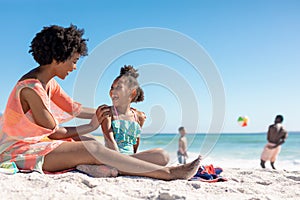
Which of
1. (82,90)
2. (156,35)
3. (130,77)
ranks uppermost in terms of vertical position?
(156,35)

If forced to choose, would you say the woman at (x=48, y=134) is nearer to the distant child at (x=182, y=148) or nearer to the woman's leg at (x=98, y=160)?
the woman's leg at (x=98, y=160)

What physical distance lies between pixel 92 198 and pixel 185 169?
1.05 m

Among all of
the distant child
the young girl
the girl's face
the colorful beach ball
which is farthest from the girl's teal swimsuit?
the colorful beach ball

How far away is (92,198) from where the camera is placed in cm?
224

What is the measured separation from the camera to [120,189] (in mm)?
2537

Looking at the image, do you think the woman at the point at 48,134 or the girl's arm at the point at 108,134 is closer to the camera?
the woman at the point at 48,134

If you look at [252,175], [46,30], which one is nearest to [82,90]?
[46,30]

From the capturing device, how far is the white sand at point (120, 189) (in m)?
2.31

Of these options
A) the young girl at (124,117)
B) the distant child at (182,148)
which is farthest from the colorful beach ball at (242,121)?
the young girl at (124,117)

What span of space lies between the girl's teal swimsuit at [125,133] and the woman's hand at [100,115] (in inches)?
10.5

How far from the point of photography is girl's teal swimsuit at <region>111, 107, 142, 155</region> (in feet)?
11.8

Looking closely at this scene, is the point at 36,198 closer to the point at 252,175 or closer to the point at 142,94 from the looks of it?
the point at 142,94

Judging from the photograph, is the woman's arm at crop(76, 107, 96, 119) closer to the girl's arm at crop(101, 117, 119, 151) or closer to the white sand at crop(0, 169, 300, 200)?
the girl's arm at crop(101, 117, 119, 151)

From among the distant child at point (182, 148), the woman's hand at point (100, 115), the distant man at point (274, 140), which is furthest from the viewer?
the distant child at point (182, 148)
